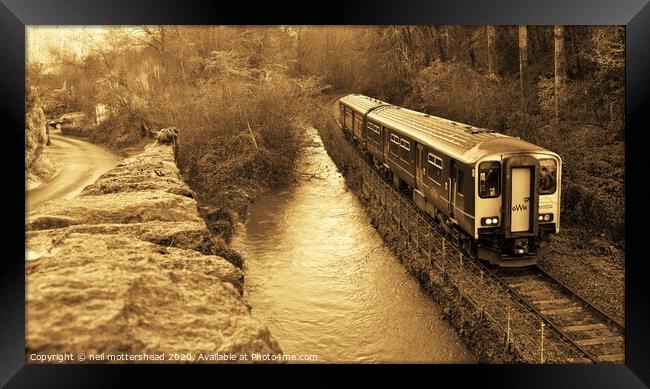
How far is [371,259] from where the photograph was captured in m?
8.38

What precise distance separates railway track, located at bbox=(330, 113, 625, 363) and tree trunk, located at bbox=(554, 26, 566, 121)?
7.79 ft

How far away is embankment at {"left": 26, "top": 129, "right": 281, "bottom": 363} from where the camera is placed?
18.0 ft

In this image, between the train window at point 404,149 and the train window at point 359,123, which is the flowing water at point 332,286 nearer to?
the train window at point 404,149

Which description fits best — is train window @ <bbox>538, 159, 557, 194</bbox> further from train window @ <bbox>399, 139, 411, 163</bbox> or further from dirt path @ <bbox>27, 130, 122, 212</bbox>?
dirt path @ <bbox>27, 130, 122, 212</bbox>

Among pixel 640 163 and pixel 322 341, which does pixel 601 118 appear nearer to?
pixel 640 163

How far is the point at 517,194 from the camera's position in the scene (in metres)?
7.51

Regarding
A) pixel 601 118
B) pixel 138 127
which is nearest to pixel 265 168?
pixel 138 127

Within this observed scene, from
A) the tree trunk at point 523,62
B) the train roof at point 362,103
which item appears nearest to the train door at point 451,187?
the tree trunk at point 523,62

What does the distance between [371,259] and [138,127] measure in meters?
3.85

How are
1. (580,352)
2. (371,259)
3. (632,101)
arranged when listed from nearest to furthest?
Result: (580,352) < (632,101) < (371,259)

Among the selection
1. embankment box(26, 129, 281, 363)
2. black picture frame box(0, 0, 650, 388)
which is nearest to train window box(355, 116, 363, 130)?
black picture frame box(0, 0, 650, 388)

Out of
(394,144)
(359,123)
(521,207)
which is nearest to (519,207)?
(521,207)

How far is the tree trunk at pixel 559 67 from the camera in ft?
26.1
